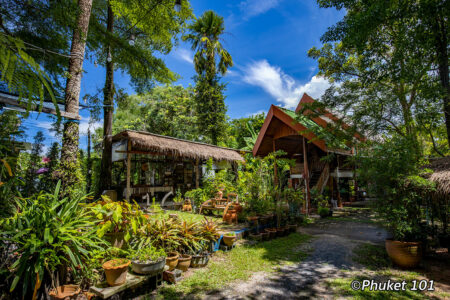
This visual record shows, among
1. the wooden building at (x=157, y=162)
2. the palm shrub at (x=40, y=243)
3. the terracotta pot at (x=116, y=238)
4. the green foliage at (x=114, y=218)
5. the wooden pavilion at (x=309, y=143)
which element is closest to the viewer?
the palm shrub at (x=40, y=243)

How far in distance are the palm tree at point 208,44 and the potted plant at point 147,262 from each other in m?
15.8

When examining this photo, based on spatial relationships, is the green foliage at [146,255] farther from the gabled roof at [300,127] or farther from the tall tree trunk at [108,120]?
the tall tree trunk at [108,120]

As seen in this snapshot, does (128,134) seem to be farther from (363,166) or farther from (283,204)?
(363,166)

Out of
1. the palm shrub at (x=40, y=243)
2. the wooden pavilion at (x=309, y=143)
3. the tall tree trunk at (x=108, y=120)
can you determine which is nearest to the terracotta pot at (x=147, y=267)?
the palm shrub at (x=40, y=243)

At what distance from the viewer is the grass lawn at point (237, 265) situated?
11.6 feet

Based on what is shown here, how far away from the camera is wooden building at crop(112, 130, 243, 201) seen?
9711mm

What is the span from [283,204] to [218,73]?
1378cm

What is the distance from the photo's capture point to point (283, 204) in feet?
23.8

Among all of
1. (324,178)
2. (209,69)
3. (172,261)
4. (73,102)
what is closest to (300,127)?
(324,178)

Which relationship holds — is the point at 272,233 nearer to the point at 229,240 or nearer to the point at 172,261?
the point at 229,240

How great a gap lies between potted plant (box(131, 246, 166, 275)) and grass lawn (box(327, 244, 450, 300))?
274 cm

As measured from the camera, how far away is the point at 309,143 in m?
12.4

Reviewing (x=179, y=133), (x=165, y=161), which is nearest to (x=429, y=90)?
(x=165, y=161)

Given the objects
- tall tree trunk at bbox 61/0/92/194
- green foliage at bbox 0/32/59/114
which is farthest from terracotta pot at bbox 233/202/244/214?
green foliage at bbox 0/32/59/114
